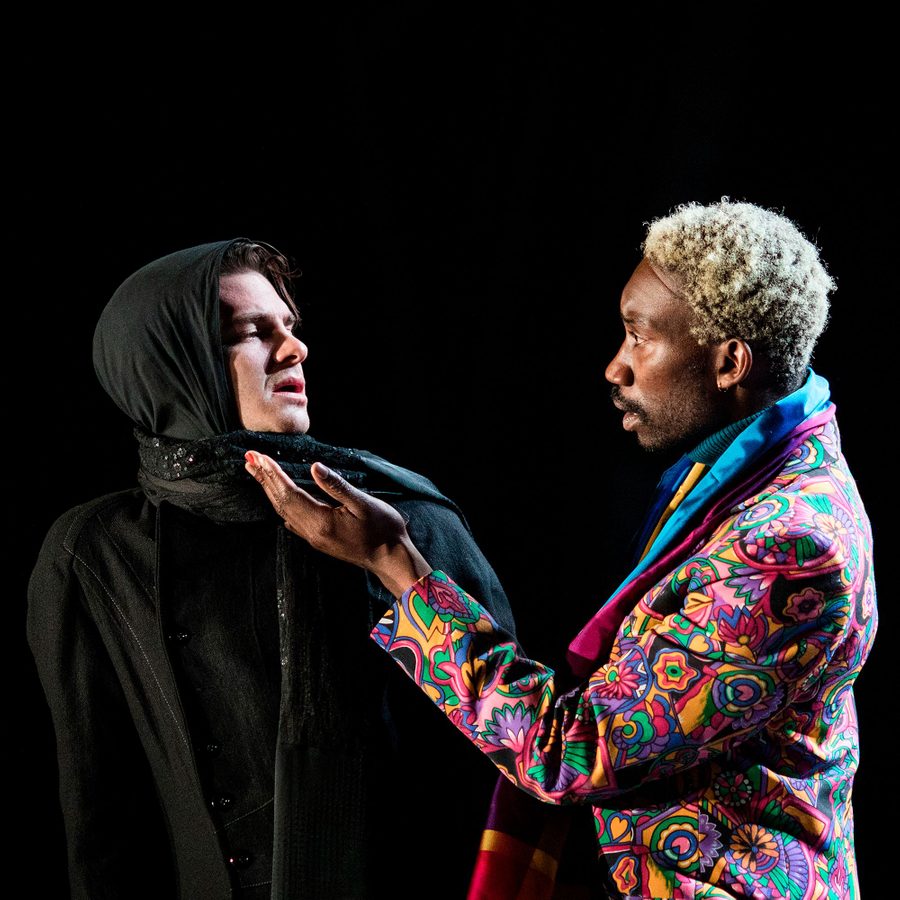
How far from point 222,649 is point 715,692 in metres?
0.76

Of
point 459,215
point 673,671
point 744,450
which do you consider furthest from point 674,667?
point 459,215

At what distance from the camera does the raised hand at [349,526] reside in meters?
1.36

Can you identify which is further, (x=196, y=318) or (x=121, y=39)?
(x=121, y=39)

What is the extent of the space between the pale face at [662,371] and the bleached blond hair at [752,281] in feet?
0.09

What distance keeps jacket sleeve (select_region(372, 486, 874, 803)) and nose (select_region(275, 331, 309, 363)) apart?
0.49 meters

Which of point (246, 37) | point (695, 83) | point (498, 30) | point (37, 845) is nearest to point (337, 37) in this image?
point (246, 37)

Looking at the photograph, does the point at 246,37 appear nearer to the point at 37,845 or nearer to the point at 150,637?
the point at 150,637

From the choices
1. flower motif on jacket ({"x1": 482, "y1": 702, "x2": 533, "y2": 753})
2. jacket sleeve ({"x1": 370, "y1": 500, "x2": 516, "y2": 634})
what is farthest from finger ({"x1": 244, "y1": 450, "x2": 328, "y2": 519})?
flower motif on jacket ({"x1": 482, "y1": 702, "x2": 533, "y2": 753})

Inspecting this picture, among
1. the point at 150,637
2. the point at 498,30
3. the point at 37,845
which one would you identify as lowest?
the point at 37,845

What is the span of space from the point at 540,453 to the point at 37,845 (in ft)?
4.86

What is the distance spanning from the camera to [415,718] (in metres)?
1.58

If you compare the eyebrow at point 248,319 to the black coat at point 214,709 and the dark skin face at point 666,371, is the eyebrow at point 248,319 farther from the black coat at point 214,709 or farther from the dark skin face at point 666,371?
the dark skin face at point 666,371

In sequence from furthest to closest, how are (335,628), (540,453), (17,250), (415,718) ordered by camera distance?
(540,453) < (17,250) < (415,718) < (335,628)

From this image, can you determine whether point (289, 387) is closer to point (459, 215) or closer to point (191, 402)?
point (191, 402)
